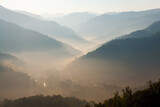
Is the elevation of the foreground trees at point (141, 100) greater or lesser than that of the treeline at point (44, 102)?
lesser

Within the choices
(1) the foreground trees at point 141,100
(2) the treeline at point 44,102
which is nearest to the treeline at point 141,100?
(1) the foreground trees at point 141,100

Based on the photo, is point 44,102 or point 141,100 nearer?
point 141,100

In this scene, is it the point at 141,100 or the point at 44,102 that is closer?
the point at 141,100

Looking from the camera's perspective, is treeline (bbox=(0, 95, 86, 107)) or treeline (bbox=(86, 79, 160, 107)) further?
treeline (bbox=(0, 95, 86, 107))

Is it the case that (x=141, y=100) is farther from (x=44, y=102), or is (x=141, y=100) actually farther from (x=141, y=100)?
(x=44, y=102)

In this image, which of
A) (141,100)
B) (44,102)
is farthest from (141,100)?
(44,102)

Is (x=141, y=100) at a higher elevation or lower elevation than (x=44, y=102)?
lower

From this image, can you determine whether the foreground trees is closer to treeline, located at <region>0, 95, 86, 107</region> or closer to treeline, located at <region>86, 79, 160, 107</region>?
treeline, located at <region>86, 79, 160, 107</region>

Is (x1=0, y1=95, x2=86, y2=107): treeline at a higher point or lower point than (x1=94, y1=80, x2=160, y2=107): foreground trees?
higher

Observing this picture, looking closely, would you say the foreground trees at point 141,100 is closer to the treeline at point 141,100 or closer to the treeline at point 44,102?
the treeline at point 141,100

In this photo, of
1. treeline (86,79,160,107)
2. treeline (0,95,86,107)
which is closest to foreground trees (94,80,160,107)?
treeline (86,79,160,107)

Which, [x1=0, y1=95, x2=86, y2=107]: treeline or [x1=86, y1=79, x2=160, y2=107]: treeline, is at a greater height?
[x1=0, y1=95, x2=86, y2=107]: treeline

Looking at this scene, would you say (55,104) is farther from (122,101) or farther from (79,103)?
(122,101)

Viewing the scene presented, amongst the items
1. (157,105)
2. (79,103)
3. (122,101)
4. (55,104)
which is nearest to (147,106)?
(157,105)
